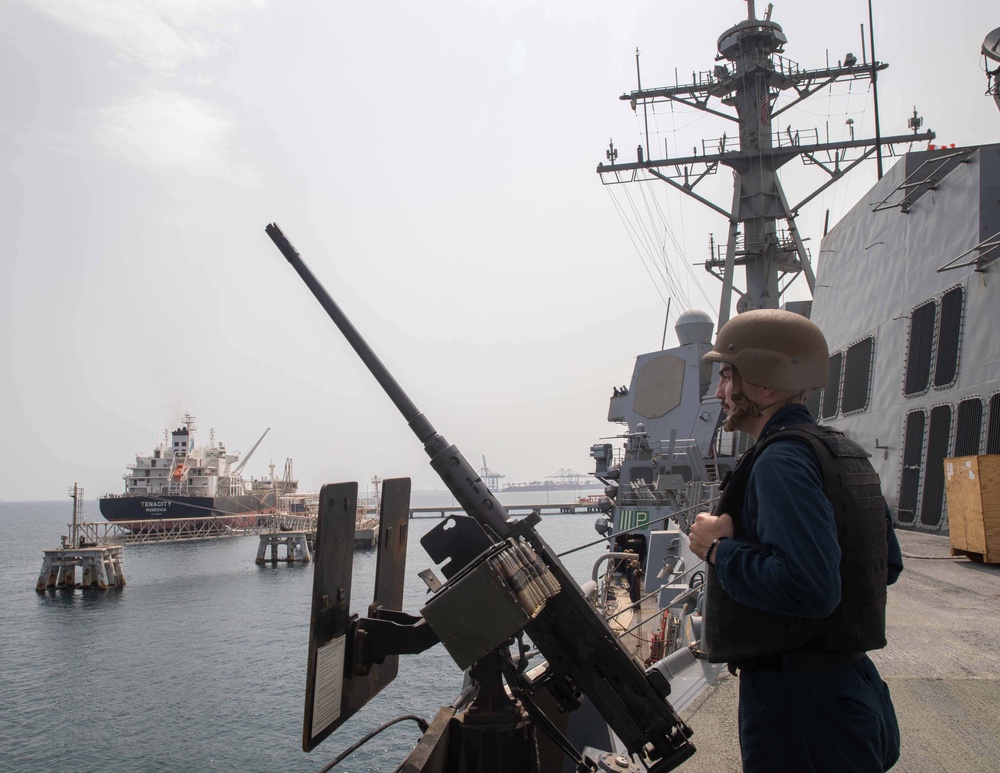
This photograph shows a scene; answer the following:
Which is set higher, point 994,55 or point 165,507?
point 994,55

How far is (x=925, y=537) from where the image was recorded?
8.41 m

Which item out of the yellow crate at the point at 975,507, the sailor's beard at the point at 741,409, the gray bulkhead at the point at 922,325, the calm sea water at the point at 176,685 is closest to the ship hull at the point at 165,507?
the calm sea water at the point at 176,685

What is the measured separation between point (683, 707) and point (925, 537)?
6147mm

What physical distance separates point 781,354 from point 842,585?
0.55 m

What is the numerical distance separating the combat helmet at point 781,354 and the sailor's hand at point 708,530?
0.35m

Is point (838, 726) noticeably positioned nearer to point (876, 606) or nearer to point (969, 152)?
point (876, 606)

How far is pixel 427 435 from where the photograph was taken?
3125mm

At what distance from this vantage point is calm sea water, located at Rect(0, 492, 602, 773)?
13.9 metres

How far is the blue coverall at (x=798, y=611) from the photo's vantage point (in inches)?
62.2

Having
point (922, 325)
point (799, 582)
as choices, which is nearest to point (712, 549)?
point (799, 582)

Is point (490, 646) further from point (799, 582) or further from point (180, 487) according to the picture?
point (180, 487)

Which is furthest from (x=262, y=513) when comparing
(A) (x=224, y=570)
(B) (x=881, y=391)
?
(B) (x=881, y=391)

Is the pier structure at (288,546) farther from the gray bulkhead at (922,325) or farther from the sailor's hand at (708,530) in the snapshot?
the sailor's hand at (708,530)

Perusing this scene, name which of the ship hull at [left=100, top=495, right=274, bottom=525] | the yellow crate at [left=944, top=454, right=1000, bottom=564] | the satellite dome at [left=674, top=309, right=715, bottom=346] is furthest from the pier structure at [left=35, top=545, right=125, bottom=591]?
the yellow crate at [left=944, top=454, right=1000, bottom=564]
